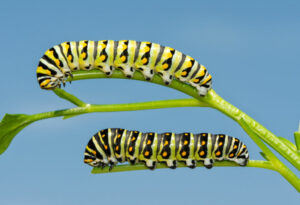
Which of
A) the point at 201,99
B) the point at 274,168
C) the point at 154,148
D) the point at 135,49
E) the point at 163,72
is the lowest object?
the point at 274,168

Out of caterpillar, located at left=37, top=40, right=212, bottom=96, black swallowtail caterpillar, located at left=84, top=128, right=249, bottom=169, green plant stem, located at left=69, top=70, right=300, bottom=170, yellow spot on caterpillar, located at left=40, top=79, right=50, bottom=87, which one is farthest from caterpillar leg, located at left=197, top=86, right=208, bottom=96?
yellow spot on caterpillar, located at left=40, top=79, right=50, bottom=87

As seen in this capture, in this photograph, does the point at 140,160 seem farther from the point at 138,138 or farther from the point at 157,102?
the point at 157,102

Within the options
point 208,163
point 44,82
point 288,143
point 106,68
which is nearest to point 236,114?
point 288,143

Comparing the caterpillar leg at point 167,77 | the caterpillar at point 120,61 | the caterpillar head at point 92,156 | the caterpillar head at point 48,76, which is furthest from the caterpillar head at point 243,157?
the caterpillar head at point 48,76

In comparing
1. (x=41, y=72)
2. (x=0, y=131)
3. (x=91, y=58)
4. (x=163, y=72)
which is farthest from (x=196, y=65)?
(x=0, y=131)

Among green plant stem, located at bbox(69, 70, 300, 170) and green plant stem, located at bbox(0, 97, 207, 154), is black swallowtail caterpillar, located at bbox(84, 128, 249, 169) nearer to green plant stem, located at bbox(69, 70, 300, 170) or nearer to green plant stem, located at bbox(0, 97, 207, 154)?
green plant stem, located at bbox(69, 70, 300, 170)

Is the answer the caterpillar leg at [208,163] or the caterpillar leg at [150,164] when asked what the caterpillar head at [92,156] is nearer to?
the caterpillar leg at [150,164]
